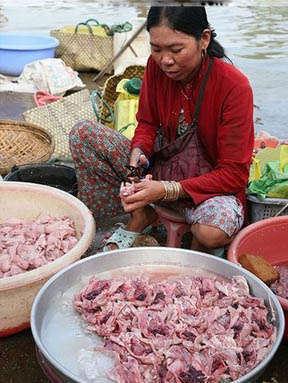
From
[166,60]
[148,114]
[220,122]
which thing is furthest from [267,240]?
[166,60]

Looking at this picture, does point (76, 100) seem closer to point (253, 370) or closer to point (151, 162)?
point (151, 162)

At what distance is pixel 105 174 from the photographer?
3082 mm

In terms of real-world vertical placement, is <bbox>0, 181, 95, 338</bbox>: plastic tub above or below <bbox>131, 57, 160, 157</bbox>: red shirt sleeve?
below

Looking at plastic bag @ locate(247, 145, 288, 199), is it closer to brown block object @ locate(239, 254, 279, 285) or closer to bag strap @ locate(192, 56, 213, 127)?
brown block object @ locate(239, 254, 279, 285)

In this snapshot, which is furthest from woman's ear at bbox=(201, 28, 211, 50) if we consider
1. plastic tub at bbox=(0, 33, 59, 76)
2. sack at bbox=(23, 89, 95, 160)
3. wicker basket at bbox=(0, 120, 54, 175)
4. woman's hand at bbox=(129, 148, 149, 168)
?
plastic tub at bbox=(0, 33, 59, 76)

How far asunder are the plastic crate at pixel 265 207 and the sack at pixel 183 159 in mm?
404

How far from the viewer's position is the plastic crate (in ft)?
9.59

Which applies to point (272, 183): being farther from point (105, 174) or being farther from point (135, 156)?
point (105, 174)

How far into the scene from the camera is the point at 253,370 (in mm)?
1653

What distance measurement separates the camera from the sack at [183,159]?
2.73 meters

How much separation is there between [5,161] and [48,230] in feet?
4.72

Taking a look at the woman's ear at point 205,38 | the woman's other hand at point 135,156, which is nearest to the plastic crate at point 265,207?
the woman's other hand at point 135,156

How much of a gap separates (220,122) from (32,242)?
1219mm

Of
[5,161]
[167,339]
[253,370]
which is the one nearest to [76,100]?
[5,161]
